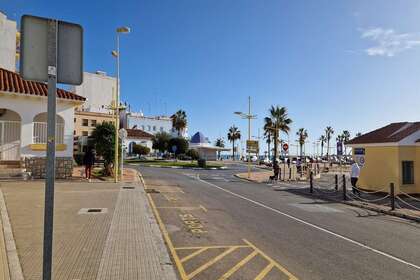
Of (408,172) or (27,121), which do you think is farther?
(27,121)

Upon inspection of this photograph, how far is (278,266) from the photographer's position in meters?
7.12

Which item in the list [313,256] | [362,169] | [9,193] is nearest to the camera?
[313,256]

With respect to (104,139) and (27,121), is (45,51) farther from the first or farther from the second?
(104,139)

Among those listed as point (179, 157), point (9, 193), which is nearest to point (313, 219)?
point (9, 193)

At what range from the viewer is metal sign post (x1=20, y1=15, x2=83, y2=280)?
12.5 ft

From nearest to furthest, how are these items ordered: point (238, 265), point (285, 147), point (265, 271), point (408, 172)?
point (265, 271) → point (238, 265) → point (408, 172) → point (285, 147)

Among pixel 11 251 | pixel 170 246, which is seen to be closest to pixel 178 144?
pixel 170 246

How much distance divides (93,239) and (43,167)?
15.5 meters

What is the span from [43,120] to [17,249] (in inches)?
738

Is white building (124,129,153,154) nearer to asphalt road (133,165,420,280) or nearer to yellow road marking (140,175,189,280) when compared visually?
asphalt road (133,165,420,280)

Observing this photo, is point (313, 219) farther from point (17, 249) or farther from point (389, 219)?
point (17, 249)

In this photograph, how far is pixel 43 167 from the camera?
22.0 m

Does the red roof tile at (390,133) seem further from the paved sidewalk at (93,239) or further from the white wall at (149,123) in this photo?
the white wall at (149,123)

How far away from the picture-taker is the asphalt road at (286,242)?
273 inches
